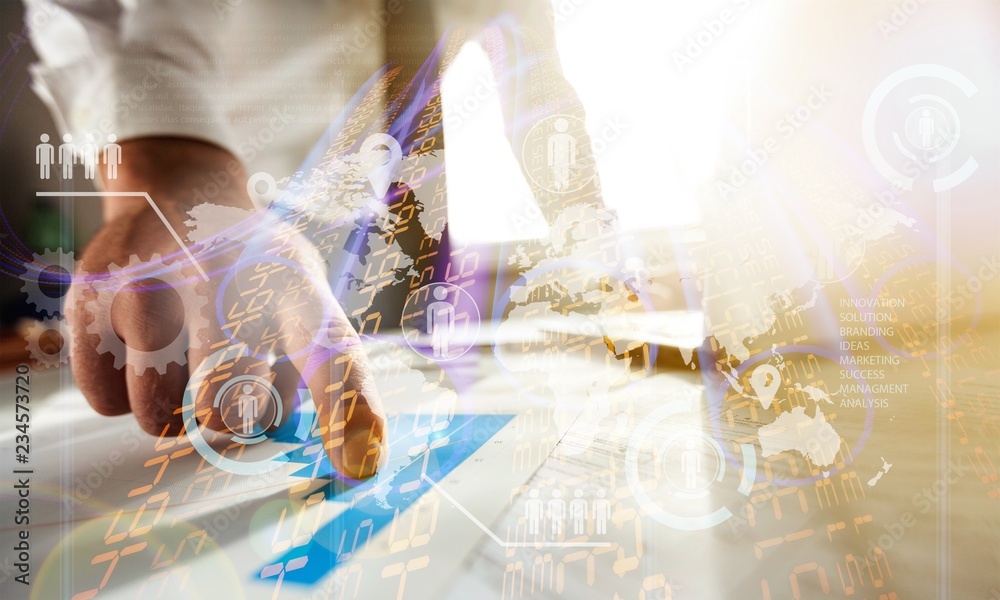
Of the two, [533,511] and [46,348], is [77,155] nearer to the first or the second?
[46,348]

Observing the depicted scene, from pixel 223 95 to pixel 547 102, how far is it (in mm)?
400

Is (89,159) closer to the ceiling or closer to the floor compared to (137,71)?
closer to the floor

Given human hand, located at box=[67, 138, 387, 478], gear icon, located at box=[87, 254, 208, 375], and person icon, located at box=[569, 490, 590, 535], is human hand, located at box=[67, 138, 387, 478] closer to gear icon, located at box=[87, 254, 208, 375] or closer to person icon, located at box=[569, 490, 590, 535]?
gear icon, located at box=[87, 254, 208, 375]

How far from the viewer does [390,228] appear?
51 cm

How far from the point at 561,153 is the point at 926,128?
0.47 m

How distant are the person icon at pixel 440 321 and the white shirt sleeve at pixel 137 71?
1.01 ft

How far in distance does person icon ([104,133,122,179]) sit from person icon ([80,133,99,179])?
0.01m

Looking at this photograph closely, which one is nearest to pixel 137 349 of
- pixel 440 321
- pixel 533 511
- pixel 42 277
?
pixel 42 277

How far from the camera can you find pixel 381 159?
0.51 meters

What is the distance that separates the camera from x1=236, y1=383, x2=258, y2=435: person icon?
0.49 meters

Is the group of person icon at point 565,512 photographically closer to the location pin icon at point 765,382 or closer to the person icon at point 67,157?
the location pin icon at point 765,382

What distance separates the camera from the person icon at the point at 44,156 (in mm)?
476

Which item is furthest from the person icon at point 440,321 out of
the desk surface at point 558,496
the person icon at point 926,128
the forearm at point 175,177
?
the person icon at point 926,128

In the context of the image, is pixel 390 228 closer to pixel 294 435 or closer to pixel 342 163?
pixel 342 163
